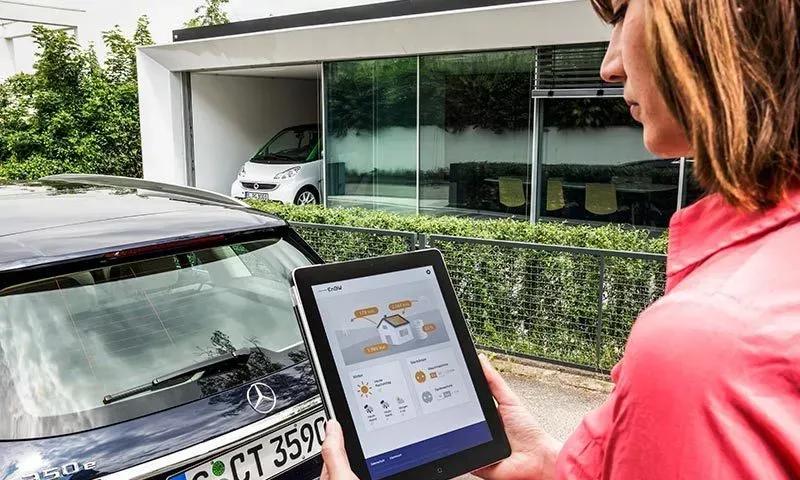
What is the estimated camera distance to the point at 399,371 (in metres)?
1.38

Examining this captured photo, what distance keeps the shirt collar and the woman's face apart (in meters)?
0.08

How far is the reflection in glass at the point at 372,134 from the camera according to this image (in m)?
11.8

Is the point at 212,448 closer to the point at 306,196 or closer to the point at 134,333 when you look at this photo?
the point at 134,333

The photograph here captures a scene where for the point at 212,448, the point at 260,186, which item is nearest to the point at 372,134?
the point at 260,186

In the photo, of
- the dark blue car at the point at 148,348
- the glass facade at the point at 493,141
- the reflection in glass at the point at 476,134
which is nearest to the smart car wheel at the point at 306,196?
the glass facade at the point at 493,141

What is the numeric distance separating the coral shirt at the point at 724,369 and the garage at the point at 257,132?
12910 millimetres

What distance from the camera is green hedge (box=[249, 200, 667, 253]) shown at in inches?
221

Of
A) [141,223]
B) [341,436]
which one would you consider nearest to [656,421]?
[341,436]

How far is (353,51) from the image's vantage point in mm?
11648

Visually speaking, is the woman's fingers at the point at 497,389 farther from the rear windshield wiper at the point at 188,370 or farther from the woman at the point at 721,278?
the rear windshield wiper at the point at 188,370

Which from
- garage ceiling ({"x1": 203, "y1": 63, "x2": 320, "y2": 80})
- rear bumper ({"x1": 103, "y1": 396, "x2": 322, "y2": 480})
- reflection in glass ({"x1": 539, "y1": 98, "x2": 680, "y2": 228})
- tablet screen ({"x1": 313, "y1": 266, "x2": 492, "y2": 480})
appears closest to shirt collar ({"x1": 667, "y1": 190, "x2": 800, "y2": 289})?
tablet screen ({"x1": 313, "y1": 266, "x2": 492, "y2": 480})

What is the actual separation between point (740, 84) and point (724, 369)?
31cm

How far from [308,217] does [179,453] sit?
16.2 feet

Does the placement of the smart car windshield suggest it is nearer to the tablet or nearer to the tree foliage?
the tree foliage
